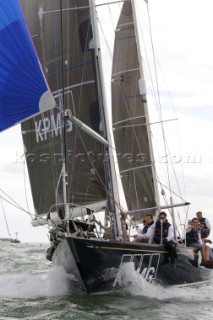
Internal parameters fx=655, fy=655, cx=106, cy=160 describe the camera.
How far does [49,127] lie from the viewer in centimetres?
1728

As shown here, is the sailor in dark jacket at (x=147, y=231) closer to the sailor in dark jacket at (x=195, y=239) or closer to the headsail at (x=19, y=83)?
the sailor in dark jacket at (x=195, y=239)

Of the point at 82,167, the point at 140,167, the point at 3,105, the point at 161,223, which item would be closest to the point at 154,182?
the point at 140,167

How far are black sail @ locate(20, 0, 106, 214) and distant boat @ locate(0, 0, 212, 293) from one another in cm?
3

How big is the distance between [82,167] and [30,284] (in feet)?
10.4

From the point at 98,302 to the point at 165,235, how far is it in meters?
2.65

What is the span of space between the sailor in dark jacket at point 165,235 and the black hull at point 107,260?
135mm

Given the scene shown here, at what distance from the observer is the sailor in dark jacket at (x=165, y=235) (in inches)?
559

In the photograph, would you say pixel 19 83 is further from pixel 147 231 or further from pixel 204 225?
pixel 204 225

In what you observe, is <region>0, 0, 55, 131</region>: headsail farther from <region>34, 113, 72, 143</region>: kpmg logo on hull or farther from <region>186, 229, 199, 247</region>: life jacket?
<region>186, 229, 199, 247</region>: life jacket

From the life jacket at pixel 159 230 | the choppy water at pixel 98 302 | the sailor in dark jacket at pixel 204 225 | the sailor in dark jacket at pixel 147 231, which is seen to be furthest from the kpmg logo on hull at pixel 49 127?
the sailor in dark jacket at pixel 204 225

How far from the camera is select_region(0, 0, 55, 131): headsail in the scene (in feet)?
40.2

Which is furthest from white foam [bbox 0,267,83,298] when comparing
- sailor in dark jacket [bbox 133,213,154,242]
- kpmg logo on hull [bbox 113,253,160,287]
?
sailor in dark jacket [bbox 133,213,154,242]

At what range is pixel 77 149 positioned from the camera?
53.7 feet

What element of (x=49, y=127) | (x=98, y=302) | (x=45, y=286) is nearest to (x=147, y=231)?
(x=45, y=286)
